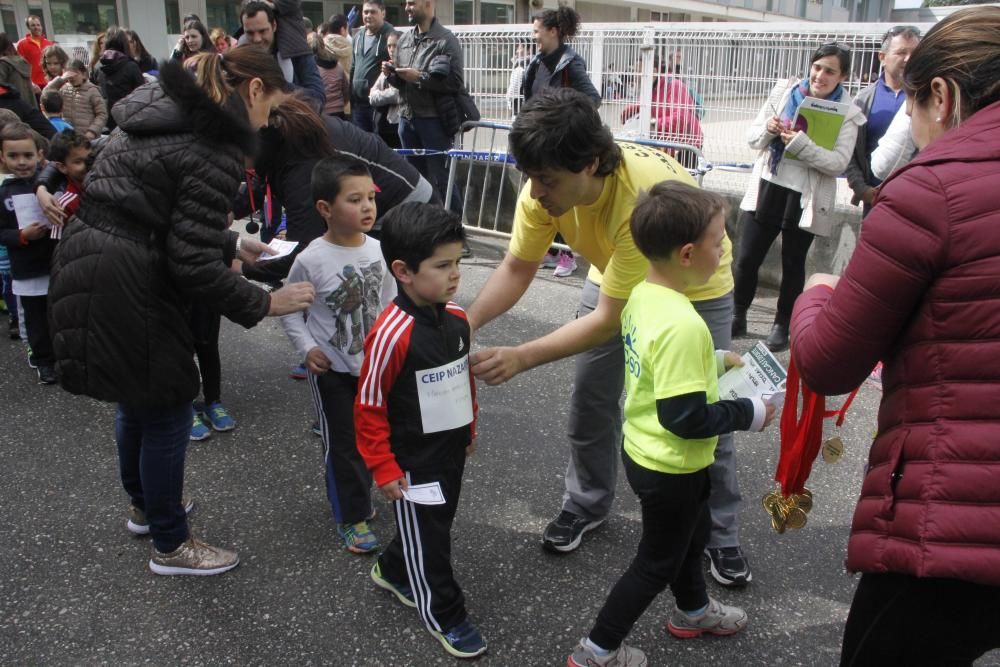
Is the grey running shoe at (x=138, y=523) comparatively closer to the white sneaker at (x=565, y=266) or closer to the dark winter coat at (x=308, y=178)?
the dark winter coat at (x=308, y=178)

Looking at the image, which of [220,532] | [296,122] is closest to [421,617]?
[220,532]

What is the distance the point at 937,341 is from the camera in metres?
1.39

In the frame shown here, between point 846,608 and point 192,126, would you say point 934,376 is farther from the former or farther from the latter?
point 192,126

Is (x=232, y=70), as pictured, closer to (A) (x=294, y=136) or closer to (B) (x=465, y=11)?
(A) (x=294, y=136)

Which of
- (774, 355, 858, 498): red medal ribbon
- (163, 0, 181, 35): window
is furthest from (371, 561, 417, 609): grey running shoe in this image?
(163, 0, 181, 35): window

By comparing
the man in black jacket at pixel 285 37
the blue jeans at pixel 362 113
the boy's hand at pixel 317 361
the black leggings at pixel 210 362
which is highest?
the man in black jacket at pixel 285 37

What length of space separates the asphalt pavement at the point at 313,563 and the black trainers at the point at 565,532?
0.05 metres

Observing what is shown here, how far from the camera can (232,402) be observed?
443cm

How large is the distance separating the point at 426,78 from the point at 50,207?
344cm

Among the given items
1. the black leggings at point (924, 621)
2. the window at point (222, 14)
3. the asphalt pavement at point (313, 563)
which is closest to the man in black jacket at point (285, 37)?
the asphalt pavement at point (313, 563)

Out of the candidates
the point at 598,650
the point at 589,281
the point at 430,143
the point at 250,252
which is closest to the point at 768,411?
the point at 598,650

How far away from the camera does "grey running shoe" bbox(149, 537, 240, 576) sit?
2.91m

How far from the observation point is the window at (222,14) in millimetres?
25812

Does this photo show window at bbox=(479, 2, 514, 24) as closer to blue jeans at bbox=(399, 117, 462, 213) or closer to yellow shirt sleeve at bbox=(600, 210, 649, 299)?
blue jeans at bbox=(399, 117, 462, 213)
